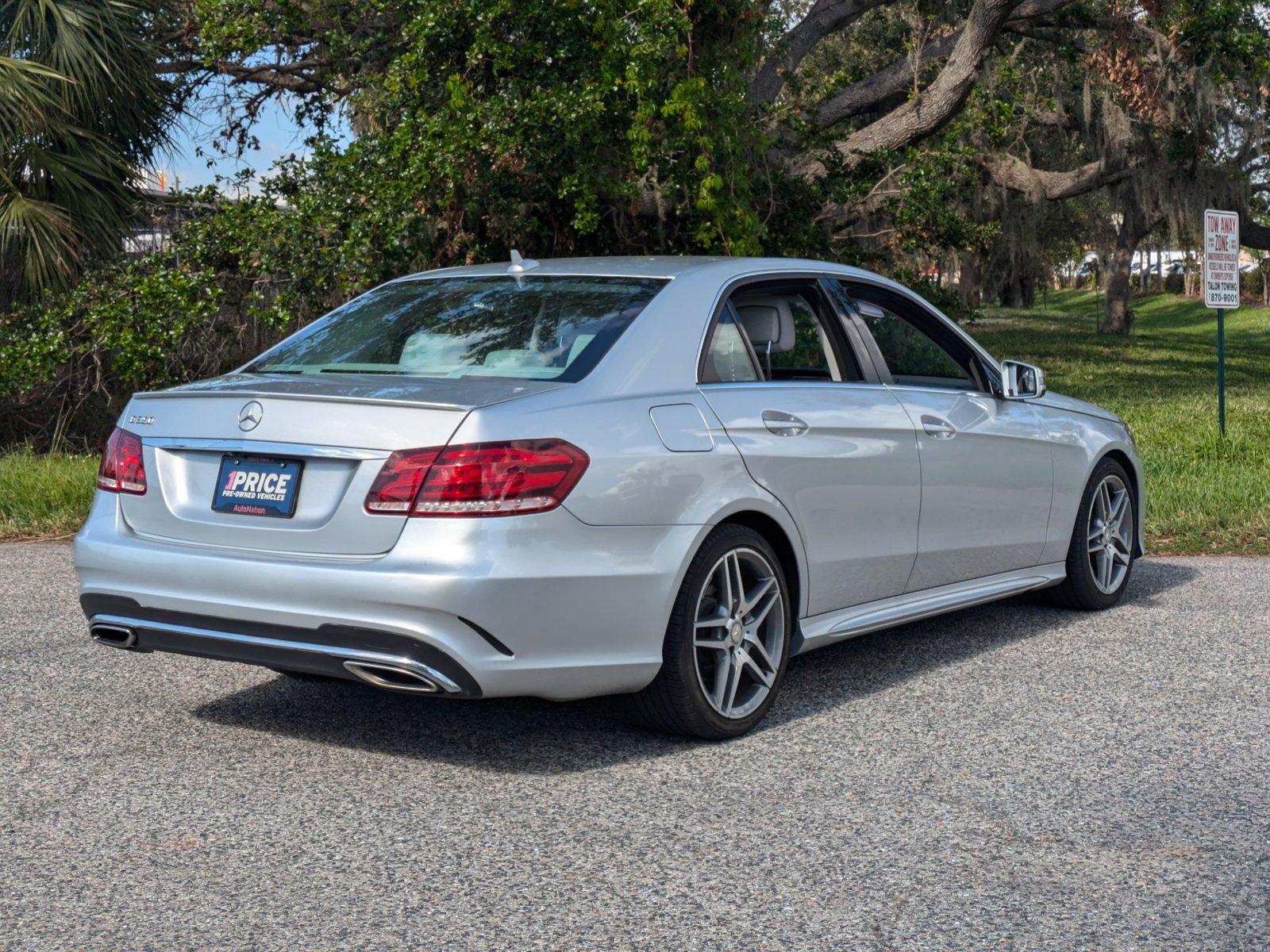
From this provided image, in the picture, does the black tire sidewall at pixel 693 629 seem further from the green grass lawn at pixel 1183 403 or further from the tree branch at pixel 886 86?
the tree branch at pixel 886 86

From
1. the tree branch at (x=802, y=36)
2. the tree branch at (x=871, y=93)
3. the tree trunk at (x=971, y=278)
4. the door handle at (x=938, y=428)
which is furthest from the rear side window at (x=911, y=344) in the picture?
the tree trunk at (x=971, y=278)

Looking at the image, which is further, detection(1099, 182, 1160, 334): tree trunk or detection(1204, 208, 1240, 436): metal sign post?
detection(1099, 182, 1160, 334): tree trunk

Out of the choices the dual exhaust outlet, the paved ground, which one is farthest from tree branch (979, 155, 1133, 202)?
the dual exhaust outlet

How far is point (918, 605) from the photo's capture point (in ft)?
20.6

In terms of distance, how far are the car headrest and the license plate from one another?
1.76 m

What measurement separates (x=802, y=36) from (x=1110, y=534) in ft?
42.3

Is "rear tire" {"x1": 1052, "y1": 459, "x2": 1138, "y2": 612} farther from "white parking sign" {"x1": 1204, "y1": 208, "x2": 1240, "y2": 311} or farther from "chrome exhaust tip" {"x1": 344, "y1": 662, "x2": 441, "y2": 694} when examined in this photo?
"white parking sign" {"x1": 1204, "y1": 208, "x2": 1240, "y2": 311}

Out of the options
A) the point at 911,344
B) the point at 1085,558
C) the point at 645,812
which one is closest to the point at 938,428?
the point at 911,344

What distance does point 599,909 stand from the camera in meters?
3.79

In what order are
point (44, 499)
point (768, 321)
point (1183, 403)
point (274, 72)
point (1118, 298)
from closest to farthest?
point (768, 321)
point (44, 499)
point (274, 72)
point (1183, 403)
point (1118, 298)

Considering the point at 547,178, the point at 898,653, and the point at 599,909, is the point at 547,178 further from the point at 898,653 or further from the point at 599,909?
the point at 599,909

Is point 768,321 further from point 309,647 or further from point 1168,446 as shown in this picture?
point 1168,446

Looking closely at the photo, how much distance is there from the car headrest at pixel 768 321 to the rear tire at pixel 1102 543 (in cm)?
215

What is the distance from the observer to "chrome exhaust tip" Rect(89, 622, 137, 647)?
5066mm
